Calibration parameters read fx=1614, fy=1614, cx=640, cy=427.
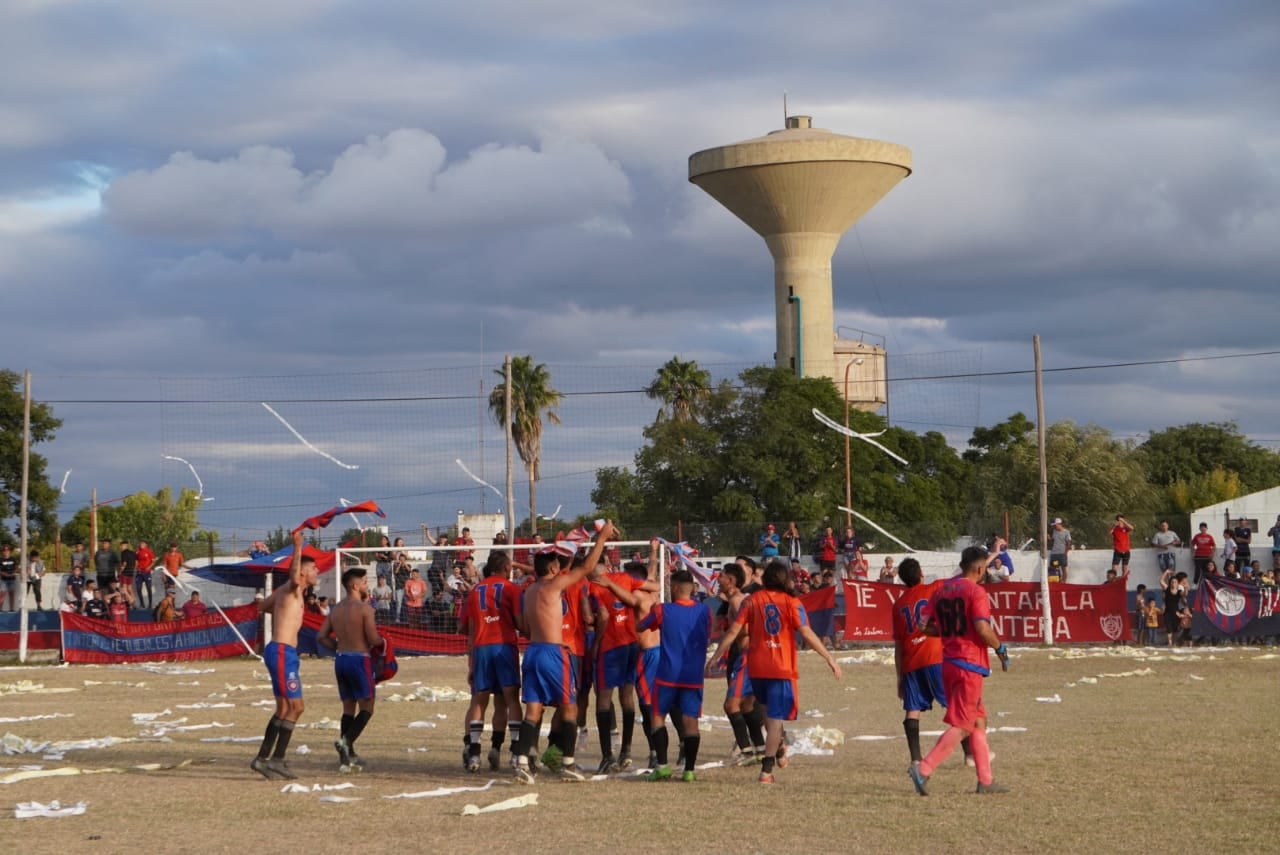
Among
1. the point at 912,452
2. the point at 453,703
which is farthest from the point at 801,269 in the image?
the point at 453,703

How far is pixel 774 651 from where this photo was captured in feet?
41.8

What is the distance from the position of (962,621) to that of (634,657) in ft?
10.2

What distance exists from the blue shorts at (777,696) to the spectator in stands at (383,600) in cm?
2196

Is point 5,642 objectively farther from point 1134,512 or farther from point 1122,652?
point 1134,512

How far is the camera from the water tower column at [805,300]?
79.9 metres

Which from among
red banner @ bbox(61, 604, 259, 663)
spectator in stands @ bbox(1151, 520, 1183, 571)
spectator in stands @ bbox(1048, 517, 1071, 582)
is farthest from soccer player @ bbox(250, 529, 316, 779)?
spectator in stands @ bbox(1151, 520, 1183, 571)

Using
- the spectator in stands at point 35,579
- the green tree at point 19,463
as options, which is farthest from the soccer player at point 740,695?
the green tree at point 19,463

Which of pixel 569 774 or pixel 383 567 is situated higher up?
pixel 383 567

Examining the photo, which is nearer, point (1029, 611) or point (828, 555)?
point (1029, 611)

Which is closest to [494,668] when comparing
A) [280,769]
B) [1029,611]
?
[280,769]

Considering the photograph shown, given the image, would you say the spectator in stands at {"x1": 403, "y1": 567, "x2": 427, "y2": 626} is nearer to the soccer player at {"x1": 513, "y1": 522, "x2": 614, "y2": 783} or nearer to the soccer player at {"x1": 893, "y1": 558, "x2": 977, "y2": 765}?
the soccer player at {"x1": 513, "y1": 522, "x2": 614, "y2": 783}

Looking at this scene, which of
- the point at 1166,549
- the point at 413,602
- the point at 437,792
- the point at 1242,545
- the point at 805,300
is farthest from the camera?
the point at 805,300

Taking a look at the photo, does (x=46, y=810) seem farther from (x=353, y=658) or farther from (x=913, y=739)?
(x=913, y=739)

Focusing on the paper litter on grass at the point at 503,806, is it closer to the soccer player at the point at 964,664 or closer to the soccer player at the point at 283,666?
the soccer player at the point at 283,666
